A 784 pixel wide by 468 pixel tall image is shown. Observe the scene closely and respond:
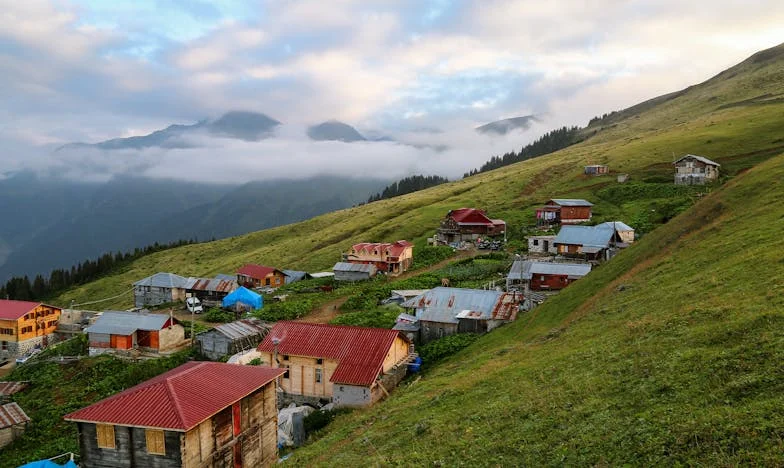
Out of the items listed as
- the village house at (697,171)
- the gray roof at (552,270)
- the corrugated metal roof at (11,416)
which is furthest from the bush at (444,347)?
the village house at (697,171)

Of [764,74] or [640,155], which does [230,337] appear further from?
[764,74]

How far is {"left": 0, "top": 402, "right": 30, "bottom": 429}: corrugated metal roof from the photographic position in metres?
41.2

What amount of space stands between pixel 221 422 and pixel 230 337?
24916 millimetres

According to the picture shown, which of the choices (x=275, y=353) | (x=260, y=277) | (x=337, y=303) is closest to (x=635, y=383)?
(x=275, y=353)

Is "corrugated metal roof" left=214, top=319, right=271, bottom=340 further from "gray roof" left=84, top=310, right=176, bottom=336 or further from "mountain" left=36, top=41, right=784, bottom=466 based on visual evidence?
"mountain" left=36, top=41, right=784, bottom=466

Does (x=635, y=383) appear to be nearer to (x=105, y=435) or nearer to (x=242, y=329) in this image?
(x=105, y=435)

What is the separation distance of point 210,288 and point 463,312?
56826mm

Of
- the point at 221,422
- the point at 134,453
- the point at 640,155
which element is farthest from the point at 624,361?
the point at 640,155

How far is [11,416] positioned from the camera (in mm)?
42062

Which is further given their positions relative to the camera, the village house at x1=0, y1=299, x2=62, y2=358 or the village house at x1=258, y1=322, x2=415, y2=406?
the village house at x1=0, y1=299, x2=62, y2=358

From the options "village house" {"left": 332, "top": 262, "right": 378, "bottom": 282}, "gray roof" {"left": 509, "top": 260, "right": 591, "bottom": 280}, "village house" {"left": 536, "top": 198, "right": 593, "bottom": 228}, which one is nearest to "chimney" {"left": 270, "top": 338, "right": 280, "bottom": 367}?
"gray roof" {"left": 509, "top": 260, "right": 591, "bottom": 280}

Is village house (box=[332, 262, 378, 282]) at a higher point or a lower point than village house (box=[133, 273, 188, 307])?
higher

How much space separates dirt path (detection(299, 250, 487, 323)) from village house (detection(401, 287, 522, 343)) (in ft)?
51.8

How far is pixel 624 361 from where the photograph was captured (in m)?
19.6
